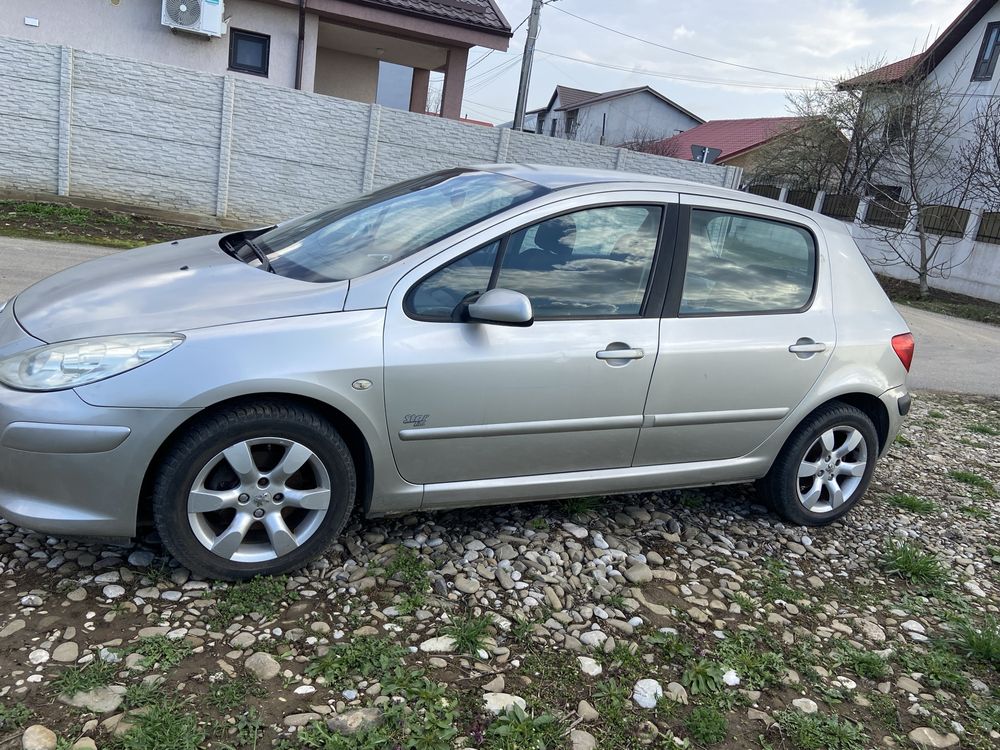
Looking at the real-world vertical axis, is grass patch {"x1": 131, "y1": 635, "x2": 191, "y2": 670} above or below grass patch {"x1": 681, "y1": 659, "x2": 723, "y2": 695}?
below

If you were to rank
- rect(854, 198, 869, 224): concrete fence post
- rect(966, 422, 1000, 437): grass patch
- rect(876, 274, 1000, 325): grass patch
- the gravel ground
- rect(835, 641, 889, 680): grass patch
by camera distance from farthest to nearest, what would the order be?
rect(854, 198, 869, 224): concrete fence post < rect(876, 274, 1000, 325): grass patch < rect(966, 422, 1000, 437): grass patch < rect(835, 641, 889, 680): grass patch < the gravel ground

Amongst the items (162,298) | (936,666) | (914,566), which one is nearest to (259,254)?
(162,298)

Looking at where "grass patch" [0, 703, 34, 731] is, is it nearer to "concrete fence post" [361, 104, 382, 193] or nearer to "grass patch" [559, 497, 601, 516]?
"grass patch" [559, 497, 601, 516]

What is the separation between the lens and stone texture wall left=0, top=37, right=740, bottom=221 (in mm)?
12625

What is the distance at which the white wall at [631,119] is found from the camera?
51438 millimetres

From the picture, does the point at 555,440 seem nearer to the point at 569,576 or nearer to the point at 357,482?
the point at 569,576

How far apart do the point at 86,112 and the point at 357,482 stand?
1235 cm

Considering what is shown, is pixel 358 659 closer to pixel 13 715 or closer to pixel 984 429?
pixel 13 715

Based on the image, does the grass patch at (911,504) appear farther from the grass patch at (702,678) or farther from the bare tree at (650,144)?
the bare tree at (650,144)

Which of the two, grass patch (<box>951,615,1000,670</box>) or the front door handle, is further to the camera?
the front door handle

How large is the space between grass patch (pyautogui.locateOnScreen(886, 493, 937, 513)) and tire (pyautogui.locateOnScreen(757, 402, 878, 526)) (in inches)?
21.5

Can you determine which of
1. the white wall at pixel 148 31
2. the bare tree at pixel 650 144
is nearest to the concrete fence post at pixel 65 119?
the white wall at pixel 148 31

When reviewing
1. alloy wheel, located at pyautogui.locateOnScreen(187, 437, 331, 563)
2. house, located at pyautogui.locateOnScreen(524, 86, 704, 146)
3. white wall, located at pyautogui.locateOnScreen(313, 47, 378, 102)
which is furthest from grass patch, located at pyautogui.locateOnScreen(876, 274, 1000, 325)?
house, located at pyautogui.locateOnScreen(524, 86, 704, 146)

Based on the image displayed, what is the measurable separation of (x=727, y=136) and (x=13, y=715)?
46.3m
